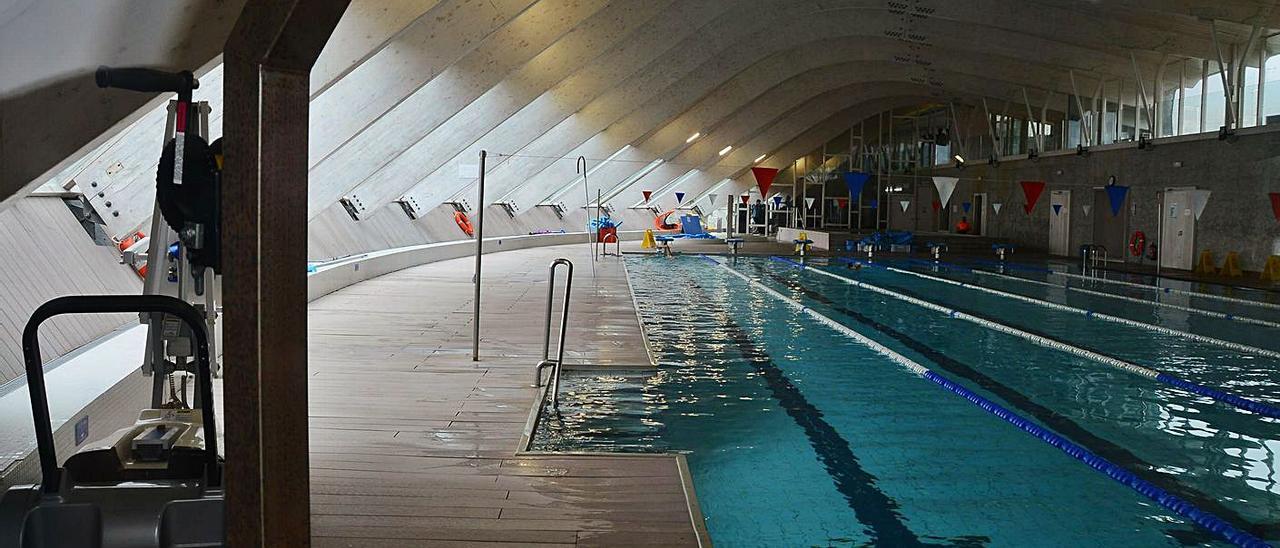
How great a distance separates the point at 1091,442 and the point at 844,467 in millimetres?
1466

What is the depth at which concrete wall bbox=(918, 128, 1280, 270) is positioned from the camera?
1584 centimetres

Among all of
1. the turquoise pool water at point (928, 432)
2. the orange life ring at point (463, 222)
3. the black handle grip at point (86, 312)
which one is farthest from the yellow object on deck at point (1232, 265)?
the black handle grip at point (86, 312)

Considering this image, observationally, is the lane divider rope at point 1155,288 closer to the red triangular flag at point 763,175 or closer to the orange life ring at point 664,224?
the red triangular flag at point 763,175

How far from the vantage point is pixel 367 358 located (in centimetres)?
696

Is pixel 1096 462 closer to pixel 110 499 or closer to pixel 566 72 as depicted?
pixel 110 499

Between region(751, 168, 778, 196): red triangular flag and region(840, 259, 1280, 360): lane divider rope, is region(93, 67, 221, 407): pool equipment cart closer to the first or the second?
region(840, 259, 1280, 360): lane divider rope

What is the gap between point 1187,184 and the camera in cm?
1777

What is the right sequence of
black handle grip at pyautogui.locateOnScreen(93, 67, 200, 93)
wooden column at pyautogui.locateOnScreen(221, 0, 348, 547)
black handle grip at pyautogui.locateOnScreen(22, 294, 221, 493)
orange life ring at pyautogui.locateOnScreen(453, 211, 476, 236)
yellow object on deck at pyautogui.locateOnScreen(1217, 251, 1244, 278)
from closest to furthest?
wooden column at pyautogui.locateOnScreen(221, 0, 348, 547) → black handle grip at pyautogui.locateOnScreen(22, 294, 221, 493) → black handle grip at pyautogui.locateOnScreen(93, 67, 200, 93) → yellow object on deck at pyautogui.locateOnScreen(1217, 251, 1244, 278) → orange life ring at pyautogui.locateOnScreen(453, 211, 476, 236)

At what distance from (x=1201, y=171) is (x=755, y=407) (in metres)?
14.3

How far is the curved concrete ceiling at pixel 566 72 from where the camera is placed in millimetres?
4410

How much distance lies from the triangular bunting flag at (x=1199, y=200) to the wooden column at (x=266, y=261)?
1708 cm

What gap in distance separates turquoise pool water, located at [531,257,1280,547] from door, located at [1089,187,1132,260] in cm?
1166

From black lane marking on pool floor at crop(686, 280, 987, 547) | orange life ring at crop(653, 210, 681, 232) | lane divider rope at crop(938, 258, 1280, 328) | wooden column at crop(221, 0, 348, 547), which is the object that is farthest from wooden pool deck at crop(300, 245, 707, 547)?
orange life ring at crop(653, 210, 681, 232)

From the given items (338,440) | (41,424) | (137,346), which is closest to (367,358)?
(137,346)
